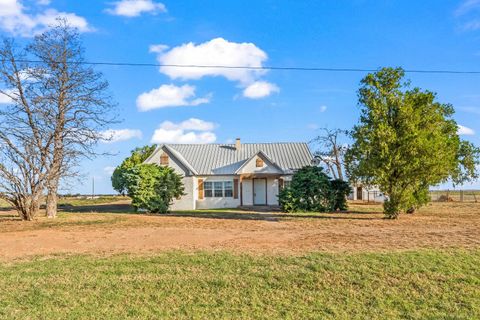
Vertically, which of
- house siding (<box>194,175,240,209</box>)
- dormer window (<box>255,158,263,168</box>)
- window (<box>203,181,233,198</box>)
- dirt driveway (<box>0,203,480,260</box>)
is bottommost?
dirt driveway (<box>0,203,480,260</box>)

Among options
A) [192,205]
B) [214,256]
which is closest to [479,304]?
[214,256]

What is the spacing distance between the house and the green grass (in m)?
20.6

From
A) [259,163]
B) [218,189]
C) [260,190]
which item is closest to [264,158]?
[259,163]

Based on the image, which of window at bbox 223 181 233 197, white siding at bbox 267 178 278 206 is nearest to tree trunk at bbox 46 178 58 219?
window at bbox 223 181 233 197

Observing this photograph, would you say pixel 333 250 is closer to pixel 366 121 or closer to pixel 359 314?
pixel 359 314

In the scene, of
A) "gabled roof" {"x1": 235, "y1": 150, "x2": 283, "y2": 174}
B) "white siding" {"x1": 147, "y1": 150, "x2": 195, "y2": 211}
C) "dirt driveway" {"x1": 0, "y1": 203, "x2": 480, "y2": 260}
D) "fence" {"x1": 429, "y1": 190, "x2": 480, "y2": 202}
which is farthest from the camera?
"fence" {"x1": 429, "y1": 190, "x2": 480, "y2": 202}

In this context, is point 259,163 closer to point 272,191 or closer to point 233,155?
point 272,191

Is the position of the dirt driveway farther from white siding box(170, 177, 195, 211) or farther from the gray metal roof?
the gray metal roof

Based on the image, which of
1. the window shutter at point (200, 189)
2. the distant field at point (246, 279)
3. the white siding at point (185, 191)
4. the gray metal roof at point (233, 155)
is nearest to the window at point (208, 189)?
the window shutter at point (200, 189)

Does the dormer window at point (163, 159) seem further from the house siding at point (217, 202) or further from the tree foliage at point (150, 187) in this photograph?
the tree foliage at point (150, 187)

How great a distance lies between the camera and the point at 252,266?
8.49 m

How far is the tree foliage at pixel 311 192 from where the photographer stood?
A: 25.4m

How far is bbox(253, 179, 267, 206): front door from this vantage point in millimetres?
31719

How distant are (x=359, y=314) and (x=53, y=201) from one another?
2074 cm
